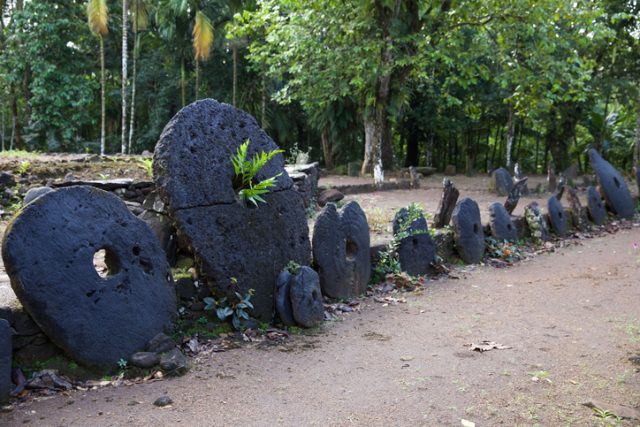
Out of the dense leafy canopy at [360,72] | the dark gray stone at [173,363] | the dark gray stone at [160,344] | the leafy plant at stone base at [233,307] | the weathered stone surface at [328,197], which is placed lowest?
the dark gray stone at [173,363]

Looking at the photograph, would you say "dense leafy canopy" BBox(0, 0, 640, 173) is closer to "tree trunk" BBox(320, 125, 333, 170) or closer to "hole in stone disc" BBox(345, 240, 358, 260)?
"tree trunk" BBox(320, 125, 333, 170)

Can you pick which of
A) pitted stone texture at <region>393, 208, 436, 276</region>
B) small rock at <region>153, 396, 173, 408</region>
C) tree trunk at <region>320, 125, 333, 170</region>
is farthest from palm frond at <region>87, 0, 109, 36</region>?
small rock at <region>153, 396, 173, 408</region>

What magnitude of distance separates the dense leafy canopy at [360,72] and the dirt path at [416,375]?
8839 millimetres

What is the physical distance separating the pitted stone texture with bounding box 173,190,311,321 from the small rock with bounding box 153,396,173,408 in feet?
4.61

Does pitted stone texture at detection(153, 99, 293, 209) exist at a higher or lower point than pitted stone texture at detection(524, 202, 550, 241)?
higher

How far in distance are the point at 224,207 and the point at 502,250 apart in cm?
499

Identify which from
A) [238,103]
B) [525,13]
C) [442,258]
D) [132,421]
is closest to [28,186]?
[442,258]

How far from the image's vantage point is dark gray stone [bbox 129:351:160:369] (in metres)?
4.08

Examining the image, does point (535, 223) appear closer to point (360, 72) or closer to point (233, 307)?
point (233, 307)

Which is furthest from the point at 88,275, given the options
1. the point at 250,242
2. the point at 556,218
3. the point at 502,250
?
the point at 556,218

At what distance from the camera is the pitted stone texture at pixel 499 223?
8797 millimetres

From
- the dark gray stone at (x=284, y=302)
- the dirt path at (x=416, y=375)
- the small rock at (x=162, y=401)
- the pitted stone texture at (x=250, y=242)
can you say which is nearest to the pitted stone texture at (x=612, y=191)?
the dirt path at (x=416, y=375)

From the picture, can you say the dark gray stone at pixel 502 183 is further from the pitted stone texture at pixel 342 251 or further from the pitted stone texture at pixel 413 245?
the pitted stone texture at pixel 342 251

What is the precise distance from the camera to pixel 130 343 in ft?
13.7
